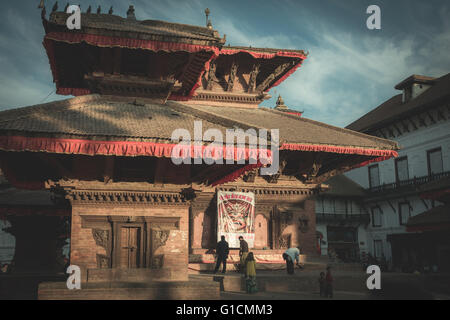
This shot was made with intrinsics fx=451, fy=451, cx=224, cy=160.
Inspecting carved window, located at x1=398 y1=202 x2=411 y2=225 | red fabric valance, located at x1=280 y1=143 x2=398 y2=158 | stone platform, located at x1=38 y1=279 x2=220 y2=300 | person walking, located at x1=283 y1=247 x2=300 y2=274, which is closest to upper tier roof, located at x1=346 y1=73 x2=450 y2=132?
carved window, located at x1=398 y1=202 x2=411 y2=225

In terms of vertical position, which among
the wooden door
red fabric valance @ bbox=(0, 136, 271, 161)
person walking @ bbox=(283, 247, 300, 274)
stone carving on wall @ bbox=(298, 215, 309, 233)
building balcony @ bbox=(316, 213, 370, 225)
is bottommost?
person walking @ bbox=(283, 247, 300, 274)

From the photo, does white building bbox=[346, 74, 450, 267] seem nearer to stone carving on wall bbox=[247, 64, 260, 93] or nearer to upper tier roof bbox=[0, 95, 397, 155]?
stone carving on wall bbox=[247, 64, 260, 93]

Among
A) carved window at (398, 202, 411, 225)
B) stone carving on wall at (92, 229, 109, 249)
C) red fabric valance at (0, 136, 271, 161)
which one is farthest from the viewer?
carved window at (398, 202, 411, 225)

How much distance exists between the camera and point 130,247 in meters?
12.5

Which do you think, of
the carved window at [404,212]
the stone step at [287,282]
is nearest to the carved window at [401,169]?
the carved window at [404,212]

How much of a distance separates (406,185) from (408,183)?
1.11 ft

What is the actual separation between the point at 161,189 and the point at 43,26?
6.17m

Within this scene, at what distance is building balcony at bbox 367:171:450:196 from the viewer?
32987 mm

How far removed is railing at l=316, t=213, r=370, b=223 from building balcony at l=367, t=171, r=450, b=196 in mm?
2525

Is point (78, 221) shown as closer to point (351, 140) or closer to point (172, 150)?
point (172, 150)

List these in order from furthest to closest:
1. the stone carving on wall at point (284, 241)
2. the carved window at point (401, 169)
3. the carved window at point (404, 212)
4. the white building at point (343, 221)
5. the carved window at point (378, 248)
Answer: the white building at point (343, 221), the carved window at point (378, 248), the carved window at point (401, 169), the carved window at point (404, 212), the stone carving on wall at point (284, 241)

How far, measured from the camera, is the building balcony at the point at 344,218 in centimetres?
4144

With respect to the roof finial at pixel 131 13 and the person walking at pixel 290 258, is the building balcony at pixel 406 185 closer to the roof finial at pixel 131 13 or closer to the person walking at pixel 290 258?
the person walking at pixel 290 258

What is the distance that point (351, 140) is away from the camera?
19.5 meters
